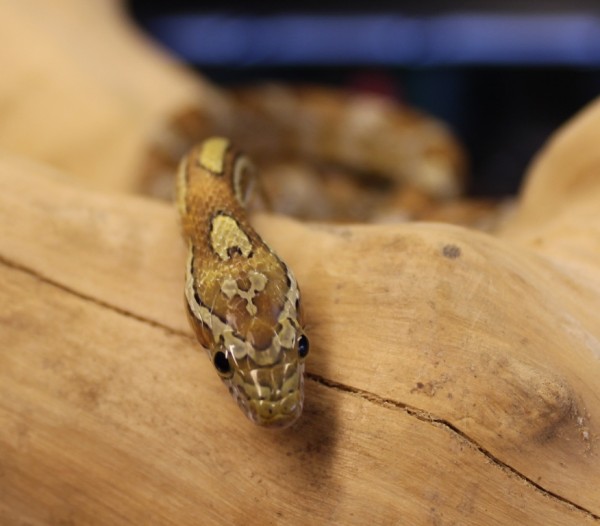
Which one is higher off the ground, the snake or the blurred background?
the snake

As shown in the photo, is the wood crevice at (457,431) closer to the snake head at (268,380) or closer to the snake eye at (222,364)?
the snake head at (268,380)

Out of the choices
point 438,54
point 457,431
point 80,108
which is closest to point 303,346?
→ point 457,431

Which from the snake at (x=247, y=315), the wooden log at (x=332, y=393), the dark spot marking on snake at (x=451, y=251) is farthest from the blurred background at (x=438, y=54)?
the snake at (x=247, y=315)

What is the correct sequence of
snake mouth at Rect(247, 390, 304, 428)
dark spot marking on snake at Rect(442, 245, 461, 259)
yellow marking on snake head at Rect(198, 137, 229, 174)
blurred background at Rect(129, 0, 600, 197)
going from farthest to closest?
blurred background at Rect(129, 0, 600, 197), yellow marking on snake head at Rect(198, 137, 229, 174), dark spot marking on snake at Rect(442, 245, 461, 259), snake mouth at Rect(247, 390, 304, 428)

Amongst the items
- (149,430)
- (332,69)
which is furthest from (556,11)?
(149,430)

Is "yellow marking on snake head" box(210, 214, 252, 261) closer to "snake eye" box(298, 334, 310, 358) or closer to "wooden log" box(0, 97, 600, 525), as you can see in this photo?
"wooden log" box(0, 97, 600, 525)

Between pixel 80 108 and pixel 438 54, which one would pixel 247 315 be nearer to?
pixel 80 108

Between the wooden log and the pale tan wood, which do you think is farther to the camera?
the pale tan wood

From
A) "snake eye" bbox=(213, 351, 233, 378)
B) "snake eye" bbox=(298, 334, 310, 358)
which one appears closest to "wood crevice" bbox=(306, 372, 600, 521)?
"snake eye" bbox=(298, 334, 310, 358)
